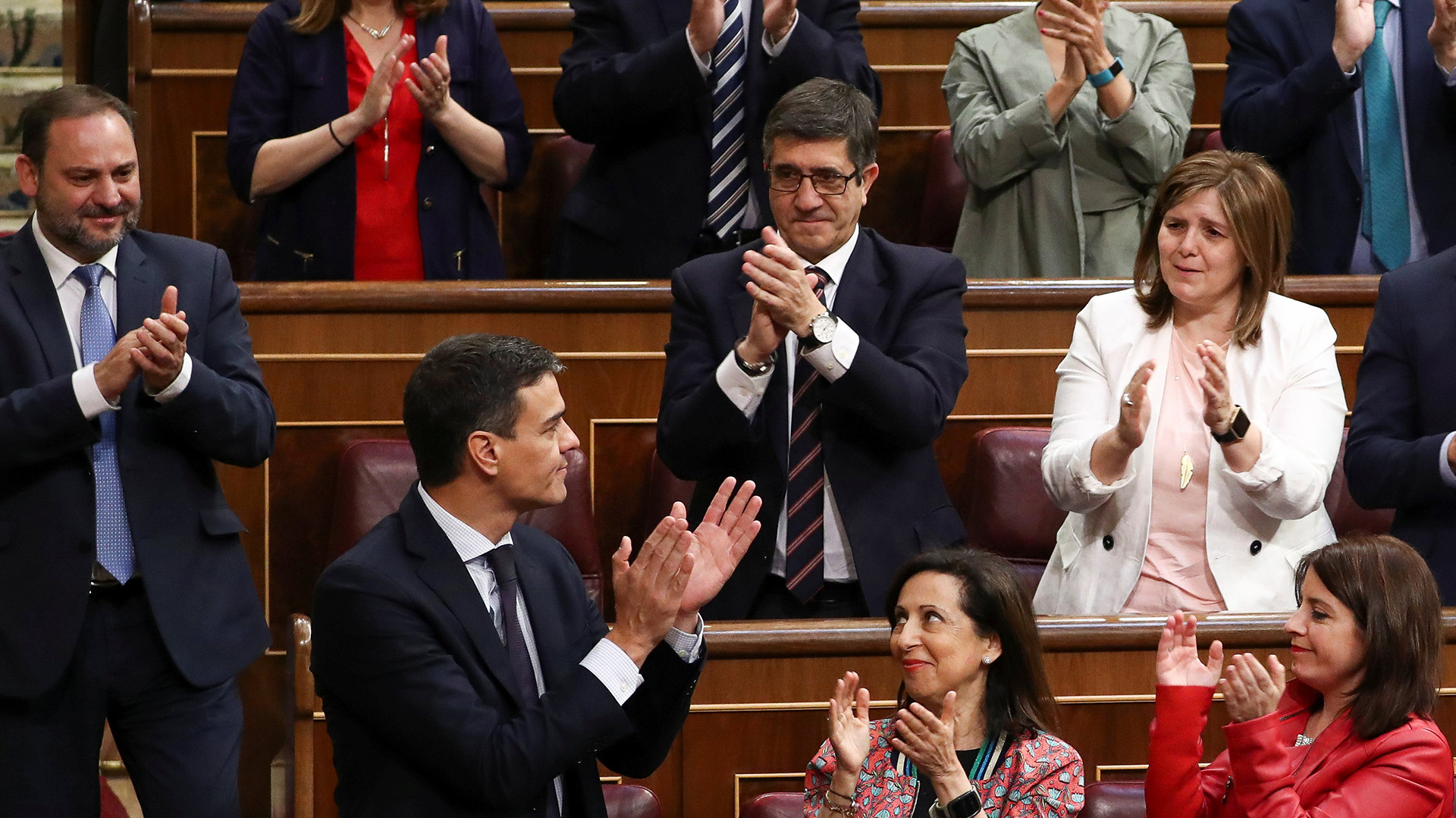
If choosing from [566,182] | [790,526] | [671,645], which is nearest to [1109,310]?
[790,526]

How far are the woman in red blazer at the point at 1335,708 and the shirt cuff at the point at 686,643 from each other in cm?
51

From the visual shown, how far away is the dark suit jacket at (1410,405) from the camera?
7.35 feet

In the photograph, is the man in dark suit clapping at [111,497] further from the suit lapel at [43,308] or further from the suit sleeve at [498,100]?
the suit sleeve at [498,100]

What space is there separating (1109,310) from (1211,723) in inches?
21.8

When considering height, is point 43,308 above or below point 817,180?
below

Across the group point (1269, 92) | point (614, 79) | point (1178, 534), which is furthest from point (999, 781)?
point (1269, 92)

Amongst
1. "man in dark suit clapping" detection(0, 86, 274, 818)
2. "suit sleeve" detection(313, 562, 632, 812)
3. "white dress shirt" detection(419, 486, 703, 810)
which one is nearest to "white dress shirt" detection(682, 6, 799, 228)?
"man in dark suit clapping" detection(0, 86, 274, 818)

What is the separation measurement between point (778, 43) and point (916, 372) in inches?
34.7

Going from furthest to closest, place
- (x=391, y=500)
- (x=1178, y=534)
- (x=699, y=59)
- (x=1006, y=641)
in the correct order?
(x=699, y=59) → (x=391, y=500) → (x=1178, y=534) → (x=1006, y=641)

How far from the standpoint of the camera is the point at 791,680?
2.11 m

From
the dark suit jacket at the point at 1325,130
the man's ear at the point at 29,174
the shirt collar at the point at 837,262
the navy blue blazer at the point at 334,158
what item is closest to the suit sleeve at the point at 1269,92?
the dark suit jacket at the point at 1325,130

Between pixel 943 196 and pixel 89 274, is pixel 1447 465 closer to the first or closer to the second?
pixel 943 196

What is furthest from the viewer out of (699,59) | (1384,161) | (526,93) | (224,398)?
(526,93)

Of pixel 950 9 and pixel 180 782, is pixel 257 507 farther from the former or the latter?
pixel 950 9
